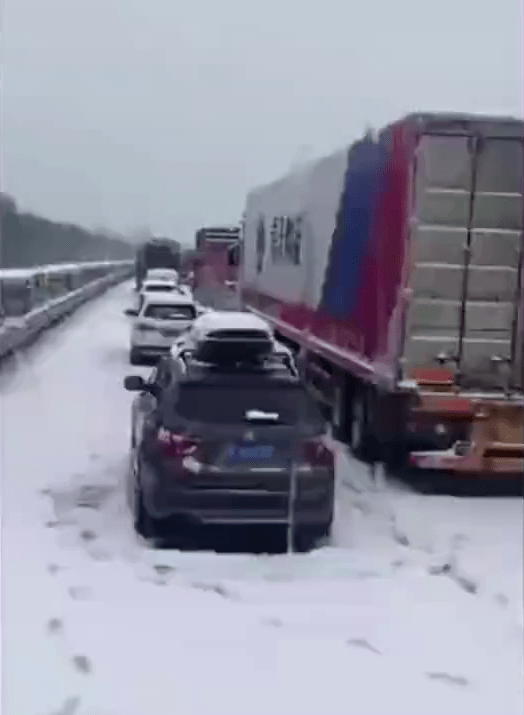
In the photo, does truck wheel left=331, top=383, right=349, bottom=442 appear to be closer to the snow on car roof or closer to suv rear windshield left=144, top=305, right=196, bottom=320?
the snow on car roof

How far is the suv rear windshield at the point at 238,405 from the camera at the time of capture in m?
9.58

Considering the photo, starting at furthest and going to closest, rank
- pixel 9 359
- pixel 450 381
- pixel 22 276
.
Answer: pixel 22 276 → pixel 9 359 → pixel 450 381

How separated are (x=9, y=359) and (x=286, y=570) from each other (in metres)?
15.7

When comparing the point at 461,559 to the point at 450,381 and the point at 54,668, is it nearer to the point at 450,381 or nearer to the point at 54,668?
the point at 450,381

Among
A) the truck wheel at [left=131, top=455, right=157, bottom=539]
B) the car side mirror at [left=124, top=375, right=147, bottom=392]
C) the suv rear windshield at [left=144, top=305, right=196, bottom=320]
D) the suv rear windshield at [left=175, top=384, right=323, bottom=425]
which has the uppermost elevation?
the suv rear windshield at [left=175, top=384, right=323, bottom=425]

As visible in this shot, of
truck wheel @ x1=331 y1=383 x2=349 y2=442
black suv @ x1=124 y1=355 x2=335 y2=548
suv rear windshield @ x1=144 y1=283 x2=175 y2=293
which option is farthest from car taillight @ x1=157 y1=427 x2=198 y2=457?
suv rear windshield @ x1=144 y1=283 x2=175 y2=293

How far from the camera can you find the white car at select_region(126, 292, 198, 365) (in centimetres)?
2469

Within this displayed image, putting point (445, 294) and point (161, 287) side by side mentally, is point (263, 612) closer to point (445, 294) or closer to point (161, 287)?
point (445, 294)

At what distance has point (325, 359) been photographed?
54.9 feet

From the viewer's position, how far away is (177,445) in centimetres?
945

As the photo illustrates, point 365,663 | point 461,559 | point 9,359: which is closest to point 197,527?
point 461,559

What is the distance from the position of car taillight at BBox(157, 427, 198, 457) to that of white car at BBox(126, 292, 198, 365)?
1486 centimetres

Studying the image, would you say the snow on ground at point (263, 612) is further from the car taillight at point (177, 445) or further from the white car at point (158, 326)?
the white car at point (158, 326)

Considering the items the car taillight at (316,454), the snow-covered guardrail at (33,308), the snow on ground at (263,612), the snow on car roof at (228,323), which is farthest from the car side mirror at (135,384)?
the snow-covered guardrail at (33,308)
